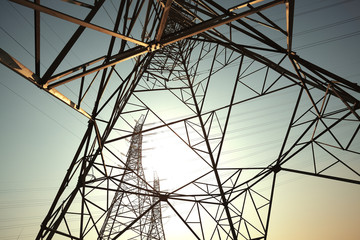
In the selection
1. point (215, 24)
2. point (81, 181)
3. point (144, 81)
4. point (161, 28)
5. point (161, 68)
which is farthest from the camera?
point (161, 68)

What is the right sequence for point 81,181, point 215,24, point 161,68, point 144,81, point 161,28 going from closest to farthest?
1. point 161,28
2. point 215,24
3. point 81,181
4. point 144,81
5. point 161,68

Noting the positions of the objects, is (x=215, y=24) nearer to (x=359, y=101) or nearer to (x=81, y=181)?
(x=359, y=101)

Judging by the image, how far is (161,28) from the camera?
2658 millimetres

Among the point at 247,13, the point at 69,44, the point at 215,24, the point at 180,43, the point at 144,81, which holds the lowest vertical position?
the point at 69,44

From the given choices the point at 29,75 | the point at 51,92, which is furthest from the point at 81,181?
the point at 29,75

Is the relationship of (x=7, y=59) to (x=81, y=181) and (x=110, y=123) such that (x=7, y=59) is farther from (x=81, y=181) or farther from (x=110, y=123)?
(x=81, y=181)

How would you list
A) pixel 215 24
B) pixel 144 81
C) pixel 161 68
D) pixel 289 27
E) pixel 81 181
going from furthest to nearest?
pixel 161 68, pixel 144 81, pixel 81 181, pixel 289 27, pixel 215 24

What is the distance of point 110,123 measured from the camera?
511 cm

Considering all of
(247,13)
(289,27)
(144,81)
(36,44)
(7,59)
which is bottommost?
(7,59)

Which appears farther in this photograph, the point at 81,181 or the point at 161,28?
the point at 81,181

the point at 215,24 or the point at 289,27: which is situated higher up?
the point at 289,27

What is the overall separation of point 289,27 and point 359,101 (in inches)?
94.8

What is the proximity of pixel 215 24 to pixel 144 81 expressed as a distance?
622cm

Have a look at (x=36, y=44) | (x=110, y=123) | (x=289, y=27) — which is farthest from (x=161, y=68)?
(x=36, y=44)
